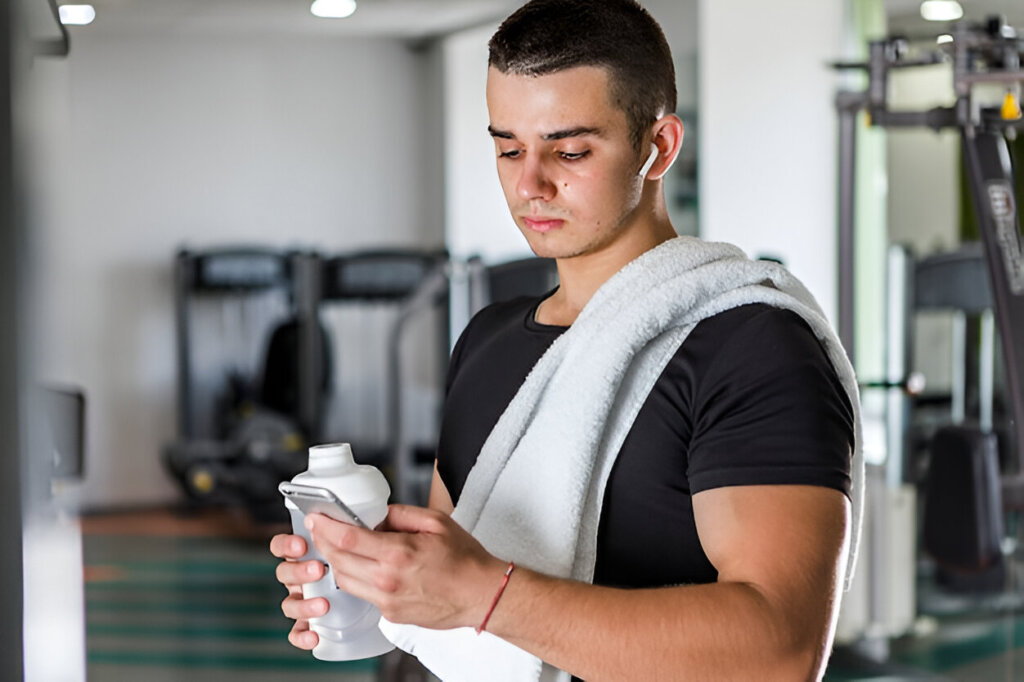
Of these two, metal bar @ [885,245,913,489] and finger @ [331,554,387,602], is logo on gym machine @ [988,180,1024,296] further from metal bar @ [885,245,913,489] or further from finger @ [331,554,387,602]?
finger @ [331,554,387,602]

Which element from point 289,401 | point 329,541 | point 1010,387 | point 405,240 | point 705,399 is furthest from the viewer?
point 405,240

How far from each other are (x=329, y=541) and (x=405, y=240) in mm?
6054

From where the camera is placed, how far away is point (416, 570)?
2.54 ft

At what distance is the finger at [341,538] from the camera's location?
0.78m

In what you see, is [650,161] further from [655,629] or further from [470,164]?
[470,164]

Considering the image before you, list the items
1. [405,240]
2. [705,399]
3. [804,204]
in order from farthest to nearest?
[405,240] < [804,204] < [705,399]

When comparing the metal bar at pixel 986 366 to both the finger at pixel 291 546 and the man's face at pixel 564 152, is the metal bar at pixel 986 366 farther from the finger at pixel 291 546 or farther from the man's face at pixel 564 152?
the finger at pixel 291 546

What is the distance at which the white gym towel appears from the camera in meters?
0.94

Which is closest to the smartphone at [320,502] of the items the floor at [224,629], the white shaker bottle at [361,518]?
the white shaker bottle at [361,518]

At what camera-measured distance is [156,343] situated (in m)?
6.24

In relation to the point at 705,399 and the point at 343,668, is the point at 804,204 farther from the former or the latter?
the point at 705,399

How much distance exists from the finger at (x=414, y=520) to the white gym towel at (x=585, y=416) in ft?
0.54

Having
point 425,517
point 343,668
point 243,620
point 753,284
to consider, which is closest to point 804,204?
point 343,668

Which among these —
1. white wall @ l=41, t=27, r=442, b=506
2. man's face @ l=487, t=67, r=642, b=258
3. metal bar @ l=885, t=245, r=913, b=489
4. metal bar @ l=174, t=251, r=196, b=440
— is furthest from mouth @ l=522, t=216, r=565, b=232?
white wall @ l=41, t=27, r=442, b=506
